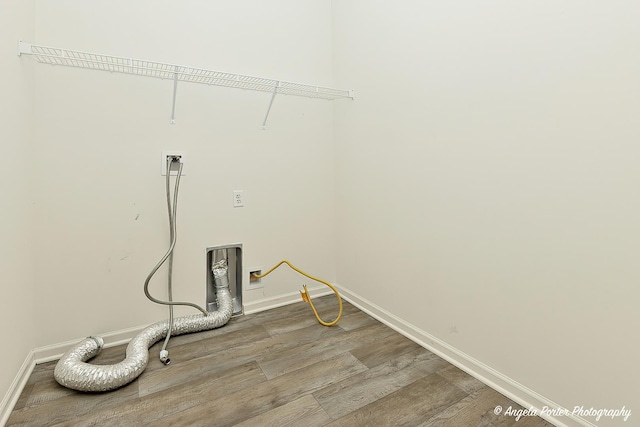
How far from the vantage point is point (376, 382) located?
1367mm

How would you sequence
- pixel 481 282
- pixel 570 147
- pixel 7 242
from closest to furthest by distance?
pixel 570 147 → pixel 7 242 → pixel 481 282

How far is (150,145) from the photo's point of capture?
1708 millimetres

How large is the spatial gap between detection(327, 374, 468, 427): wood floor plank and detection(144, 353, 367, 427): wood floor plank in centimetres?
21

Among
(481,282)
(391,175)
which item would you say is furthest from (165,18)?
(481,282)

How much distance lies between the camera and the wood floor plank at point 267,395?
1160 millimetres

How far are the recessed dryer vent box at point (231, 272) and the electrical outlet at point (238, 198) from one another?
26 cm

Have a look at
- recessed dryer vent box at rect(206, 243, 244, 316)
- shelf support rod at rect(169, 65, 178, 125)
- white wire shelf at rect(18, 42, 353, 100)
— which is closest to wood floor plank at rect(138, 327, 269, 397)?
recessed dryer vent box at rect(206, 243, 244, 316)

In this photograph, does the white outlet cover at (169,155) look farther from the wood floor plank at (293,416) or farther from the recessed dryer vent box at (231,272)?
the wood floor plank at (293,416)

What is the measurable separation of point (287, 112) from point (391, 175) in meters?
0.88

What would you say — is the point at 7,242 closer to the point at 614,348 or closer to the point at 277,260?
the point at 277,260

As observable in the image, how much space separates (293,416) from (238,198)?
4.22 ft

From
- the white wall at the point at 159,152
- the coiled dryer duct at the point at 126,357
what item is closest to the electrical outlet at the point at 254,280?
the white wall at the point at 159,152

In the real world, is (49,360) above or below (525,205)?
below

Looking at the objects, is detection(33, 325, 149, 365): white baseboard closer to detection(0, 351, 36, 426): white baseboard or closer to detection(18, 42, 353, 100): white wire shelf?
detection(0, 351, 36, 426): white baseboard
